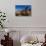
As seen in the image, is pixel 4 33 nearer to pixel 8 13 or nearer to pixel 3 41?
pixel 3 41

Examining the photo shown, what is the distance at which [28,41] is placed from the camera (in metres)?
3.50

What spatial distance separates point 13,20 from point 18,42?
1.93ft

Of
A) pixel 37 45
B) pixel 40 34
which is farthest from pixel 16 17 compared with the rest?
pixel 37 45

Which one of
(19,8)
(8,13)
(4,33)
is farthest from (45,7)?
(4,33)

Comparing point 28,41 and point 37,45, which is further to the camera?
point 28,41

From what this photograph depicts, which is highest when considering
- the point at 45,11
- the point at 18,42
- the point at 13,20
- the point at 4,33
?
the point at 45,11

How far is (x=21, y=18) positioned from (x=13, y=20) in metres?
0.21

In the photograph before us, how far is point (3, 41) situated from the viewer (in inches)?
139

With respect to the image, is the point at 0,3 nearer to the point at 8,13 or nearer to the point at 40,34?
the point at 8,13

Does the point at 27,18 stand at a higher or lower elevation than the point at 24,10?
lower

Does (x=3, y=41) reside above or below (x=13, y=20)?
below

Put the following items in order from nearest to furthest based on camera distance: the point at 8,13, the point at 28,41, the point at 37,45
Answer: the point at 37,45 → the point at 28,41 → the point at 8,13

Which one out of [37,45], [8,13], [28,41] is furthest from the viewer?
[8,13]

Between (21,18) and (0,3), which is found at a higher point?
(0,3)
